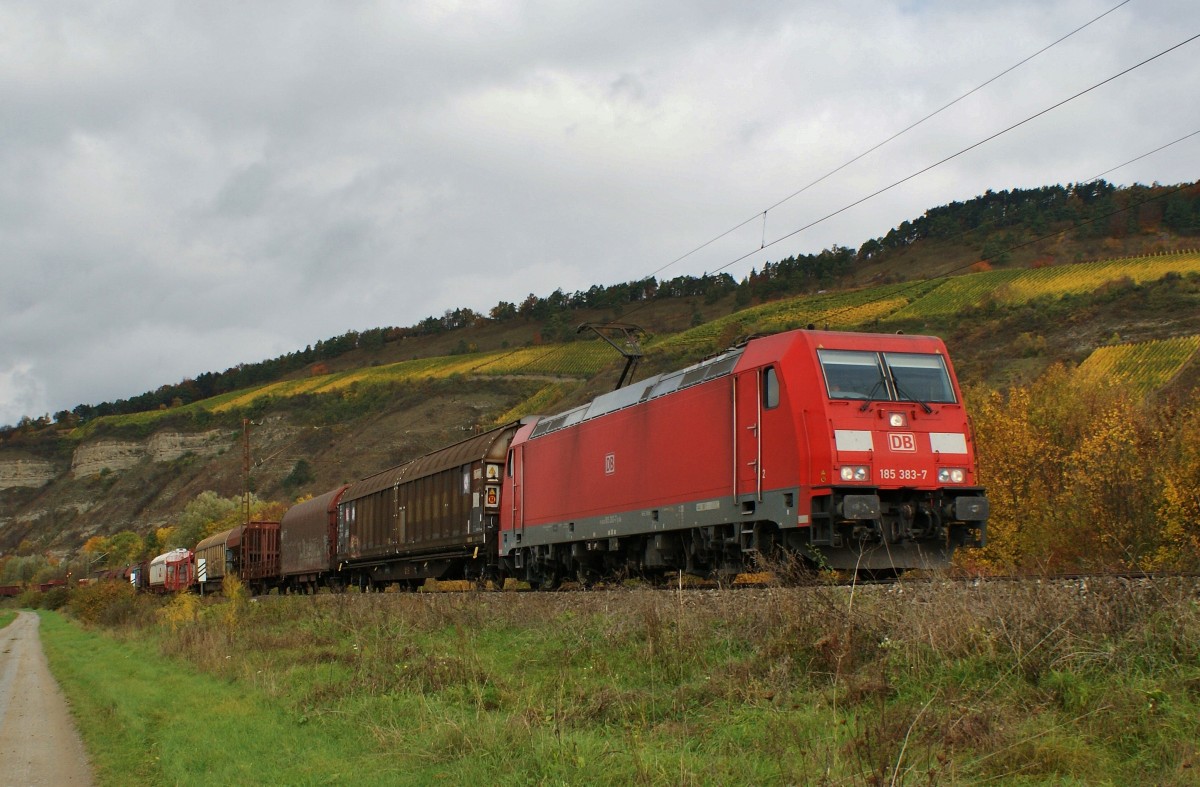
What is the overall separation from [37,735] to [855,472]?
1244 cm

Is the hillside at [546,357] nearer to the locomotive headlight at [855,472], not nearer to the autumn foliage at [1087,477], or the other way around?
the autumn foliage at [1087,477]

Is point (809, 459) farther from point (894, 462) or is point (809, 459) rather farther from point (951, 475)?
point (951, 475)

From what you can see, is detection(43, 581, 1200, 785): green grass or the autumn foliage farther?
the autumn foliage

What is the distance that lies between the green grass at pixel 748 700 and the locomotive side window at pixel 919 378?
5.02m

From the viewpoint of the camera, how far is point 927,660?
8453 millimetres

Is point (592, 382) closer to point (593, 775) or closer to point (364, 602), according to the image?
point (364, 602)

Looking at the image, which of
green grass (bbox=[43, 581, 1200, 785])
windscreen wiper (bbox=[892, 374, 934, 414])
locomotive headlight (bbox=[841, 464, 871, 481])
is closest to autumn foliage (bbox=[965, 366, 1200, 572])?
windscreen wiper (bbox=[892, 374, 934, 414])

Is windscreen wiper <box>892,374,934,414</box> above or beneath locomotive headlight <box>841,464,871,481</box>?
above

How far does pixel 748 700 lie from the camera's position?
8719 mm

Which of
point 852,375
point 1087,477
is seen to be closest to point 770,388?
point 852,375

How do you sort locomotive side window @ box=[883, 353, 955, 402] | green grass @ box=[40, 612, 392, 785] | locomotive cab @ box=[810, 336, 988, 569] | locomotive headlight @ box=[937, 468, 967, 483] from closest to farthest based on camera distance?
green grass @ box=[40, 612, 392, 785]
locomotive cab @ box=[810, 336, 988, 569]
locomotive headlight @ box=[937, 468, 967, 483]
locomotive side window @ box=[883, 353, 955, 402]

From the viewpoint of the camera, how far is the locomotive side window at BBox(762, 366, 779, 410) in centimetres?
1528

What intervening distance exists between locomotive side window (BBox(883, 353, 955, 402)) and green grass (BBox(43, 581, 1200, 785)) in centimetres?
502

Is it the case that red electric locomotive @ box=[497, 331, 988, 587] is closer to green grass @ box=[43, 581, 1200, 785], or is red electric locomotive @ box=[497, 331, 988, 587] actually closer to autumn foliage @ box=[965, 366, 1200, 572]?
green grass @ box=[43, 581, 1200, 785]
